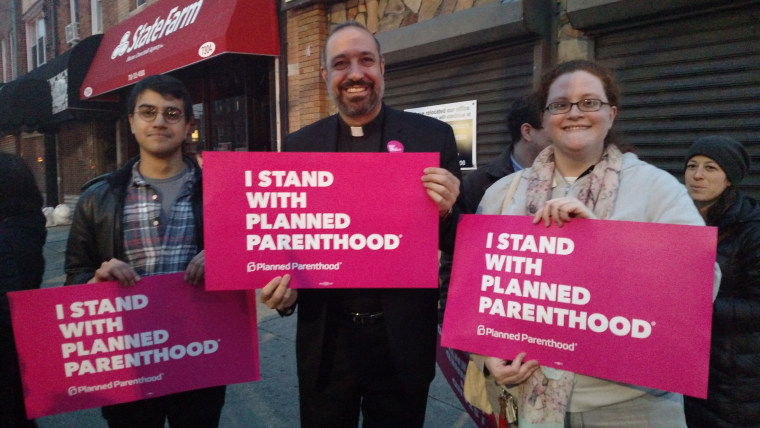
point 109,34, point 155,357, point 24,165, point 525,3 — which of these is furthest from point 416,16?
point 109,34

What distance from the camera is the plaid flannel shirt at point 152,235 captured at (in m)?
2.04

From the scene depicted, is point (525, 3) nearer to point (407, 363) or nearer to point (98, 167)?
point (407, 363)

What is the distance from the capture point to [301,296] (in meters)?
2.03

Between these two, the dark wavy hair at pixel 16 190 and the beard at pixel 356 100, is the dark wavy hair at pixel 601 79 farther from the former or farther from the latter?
the dark wavy hair at pixel 16 190

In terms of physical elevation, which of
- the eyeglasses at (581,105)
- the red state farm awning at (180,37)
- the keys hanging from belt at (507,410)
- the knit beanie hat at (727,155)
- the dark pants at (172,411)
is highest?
the red state farm awning at (180,37)

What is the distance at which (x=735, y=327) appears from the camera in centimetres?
226

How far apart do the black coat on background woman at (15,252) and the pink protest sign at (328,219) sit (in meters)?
1.10

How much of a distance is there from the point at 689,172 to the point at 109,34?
13.8 m

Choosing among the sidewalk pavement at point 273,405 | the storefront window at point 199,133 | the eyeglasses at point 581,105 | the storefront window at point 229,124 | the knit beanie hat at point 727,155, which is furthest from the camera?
the storefront window at point 199,133

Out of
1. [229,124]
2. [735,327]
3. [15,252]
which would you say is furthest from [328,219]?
[229,124]

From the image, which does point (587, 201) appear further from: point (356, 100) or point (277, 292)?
point (277, 292)

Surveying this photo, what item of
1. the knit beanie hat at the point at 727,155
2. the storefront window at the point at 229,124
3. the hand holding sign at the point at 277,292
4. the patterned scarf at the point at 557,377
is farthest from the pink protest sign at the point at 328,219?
the storefront window at the point at 229,124

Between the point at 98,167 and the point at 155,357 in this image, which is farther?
the point at 98,167

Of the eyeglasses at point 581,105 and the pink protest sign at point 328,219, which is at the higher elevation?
the eyeglasses at point 581,105
